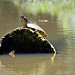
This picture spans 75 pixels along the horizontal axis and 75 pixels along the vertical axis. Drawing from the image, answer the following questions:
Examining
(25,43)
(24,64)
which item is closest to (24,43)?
(25,43)

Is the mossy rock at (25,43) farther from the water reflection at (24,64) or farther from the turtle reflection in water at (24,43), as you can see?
the water reflection at (24,64)

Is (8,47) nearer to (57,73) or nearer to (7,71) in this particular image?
(7,71)

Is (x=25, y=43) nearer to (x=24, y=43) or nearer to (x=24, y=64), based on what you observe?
(x=24, y=43)

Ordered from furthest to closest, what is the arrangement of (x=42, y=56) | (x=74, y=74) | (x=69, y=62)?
(x=42, y=56) → (x=69, y=62) → (x=74, y=74)

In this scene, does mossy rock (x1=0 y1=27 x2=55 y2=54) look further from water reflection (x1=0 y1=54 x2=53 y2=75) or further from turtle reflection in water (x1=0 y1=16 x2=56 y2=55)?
water reflection (x1=0 y1=54 x2=53 y2=75)

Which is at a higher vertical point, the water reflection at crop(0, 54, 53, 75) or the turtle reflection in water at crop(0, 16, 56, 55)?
the turtle reflection in water at crop(0, 16, 56, 55)

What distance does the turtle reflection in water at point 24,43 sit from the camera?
7677 millimetres

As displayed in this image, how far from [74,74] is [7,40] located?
2.55 metres

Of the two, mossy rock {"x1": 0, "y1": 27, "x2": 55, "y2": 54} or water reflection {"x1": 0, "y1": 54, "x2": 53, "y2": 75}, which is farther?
mossy rock {"x1": 0, "y1": 27, "x2": 55, "y2": 54}

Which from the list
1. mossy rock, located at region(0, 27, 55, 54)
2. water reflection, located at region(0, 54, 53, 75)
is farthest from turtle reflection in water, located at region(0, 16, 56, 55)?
water reflection, located at region(0, 54, 53, 75)

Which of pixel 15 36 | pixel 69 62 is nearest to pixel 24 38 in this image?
pixel 15 36

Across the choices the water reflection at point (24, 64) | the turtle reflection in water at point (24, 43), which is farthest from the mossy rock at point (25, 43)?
the water reflection at point (24, 64)

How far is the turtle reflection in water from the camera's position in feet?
25.2

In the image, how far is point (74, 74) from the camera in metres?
5.73
